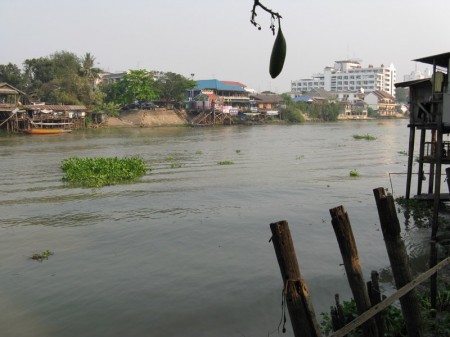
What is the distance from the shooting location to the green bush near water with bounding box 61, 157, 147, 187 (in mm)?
22312

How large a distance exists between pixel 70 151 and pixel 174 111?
3960cm

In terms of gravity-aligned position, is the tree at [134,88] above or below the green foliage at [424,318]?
above

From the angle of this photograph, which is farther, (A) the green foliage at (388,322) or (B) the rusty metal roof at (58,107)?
(B) the rusty metal roof at (58,107)

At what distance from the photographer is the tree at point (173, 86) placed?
72662 millimetres

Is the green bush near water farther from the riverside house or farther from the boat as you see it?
the riverside house

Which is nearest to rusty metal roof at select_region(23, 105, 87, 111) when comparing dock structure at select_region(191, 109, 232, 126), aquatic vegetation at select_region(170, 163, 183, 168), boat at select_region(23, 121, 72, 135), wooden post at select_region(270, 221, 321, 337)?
boat at select_region(23, 121, 72, 135)

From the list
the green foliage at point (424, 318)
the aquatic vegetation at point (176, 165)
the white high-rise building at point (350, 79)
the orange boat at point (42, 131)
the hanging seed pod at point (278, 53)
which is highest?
the white high-rise building at point (350, 79)

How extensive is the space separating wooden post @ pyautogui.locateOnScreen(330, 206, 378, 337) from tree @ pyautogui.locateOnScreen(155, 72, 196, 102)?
226 feet

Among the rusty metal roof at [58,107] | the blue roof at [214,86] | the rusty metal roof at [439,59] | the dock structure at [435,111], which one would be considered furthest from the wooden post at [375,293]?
the blue roof at [214,86]

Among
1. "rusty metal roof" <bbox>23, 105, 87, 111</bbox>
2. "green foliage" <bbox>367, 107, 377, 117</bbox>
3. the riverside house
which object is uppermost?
the riverside house

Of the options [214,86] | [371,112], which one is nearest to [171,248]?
[214,86]

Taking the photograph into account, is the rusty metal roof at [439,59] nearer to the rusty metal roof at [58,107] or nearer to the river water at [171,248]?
the river water at [171,248]

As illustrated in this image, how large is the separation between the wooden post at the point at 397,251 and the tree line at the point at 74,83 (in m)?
59.8

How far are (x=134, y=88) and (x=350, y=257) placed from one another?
64.8m
